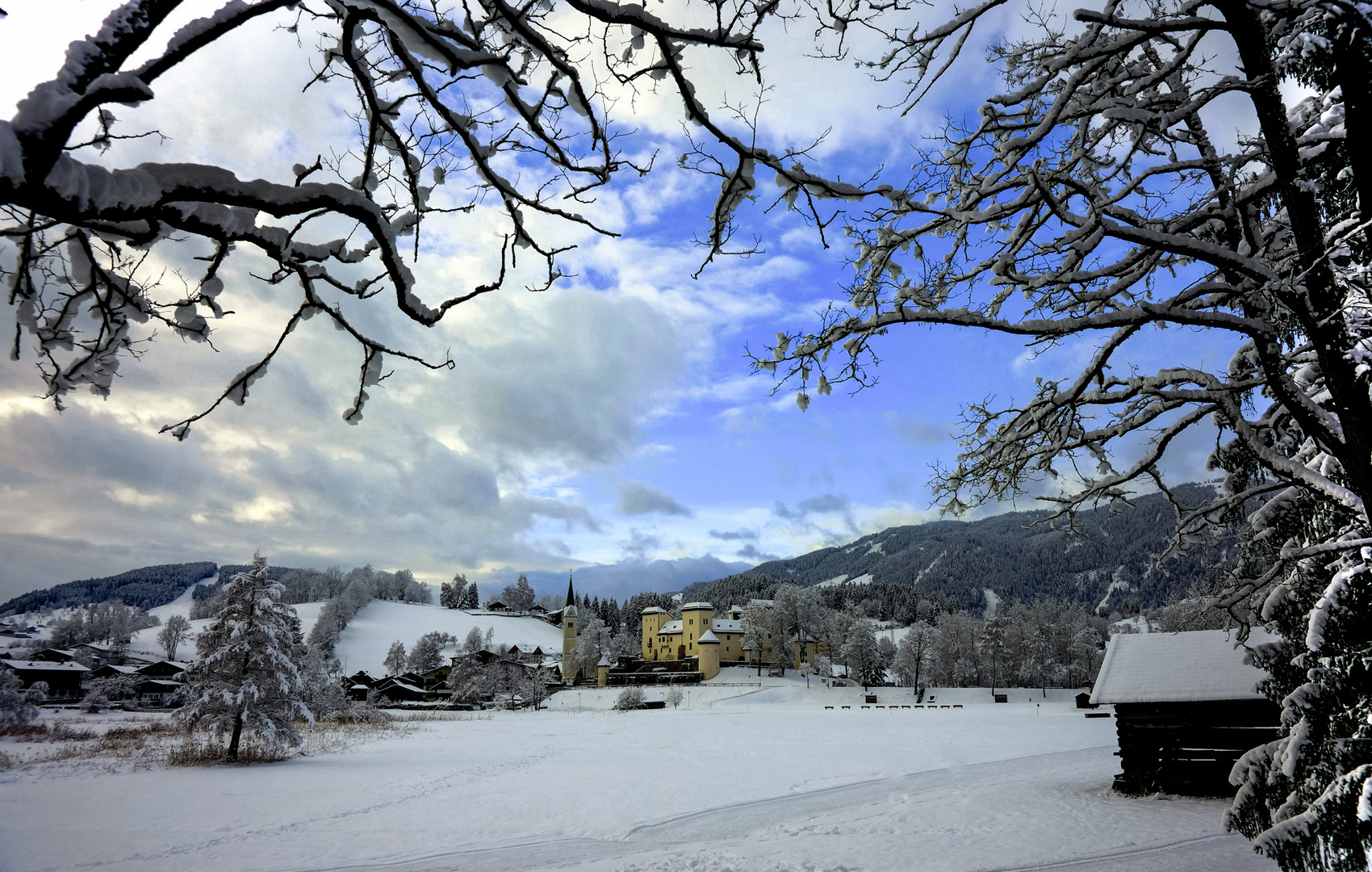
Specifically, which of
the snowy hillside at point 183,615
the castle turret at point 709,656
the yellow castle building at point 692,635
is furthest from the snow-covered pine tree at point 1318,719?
the yellow castle building at point 692,635

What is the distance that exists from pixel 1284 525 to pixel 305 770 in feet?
78.1

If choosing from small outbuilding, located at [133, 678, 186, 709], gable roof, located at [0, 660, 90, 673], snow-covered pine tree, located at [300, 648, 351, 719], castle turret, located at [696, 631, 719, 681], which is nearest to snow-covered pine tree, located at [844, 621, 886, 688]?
castle turret, located at [696, 631, 719, 681]

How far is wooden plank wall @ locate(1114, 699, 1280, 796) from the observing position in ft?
46.0

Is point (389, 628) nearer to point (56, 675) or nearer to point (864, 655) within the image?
point (864, 655)

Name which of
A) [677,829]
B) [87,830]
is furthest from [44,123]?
[87,830]

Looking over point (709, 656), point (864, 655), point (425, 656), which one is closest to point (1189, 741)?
point (864, 655)

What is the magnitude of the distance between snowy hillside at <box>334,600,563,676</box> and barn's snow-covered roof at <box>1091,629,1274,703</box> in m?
91.3

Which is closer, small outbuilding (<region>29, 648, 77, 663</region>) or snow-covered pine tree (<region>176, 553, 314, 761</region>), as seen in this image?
snow-covered pine tree (<region>176, 553, 314, 761</region>)

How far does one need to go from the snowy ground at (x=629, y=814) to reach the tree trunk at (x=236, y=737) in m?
1.59

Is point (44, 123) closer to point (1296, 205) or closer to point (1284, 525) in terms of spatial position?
point (1296, 205)

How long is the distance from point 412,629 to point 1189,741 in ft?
393

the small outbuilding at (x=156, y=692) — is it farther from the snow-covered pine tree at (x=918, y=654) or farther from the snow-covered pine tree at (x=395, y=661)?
the snow-covered pine tree at (x=918, y=654)

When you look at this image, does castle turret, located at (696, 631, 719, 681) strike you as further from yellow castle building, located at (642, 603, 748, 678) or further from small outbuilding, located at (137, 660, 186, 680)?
small outbuilding, located at (137, 660, 186, 680)

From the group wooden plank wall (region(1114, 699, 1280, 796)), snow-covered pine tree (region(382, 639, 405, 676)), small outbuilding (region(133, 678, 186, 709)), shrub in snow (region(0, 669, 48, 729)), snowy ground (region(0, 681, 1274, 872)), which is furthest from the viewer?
snow-covered pine tree (region(382, 639, 405, 676))
